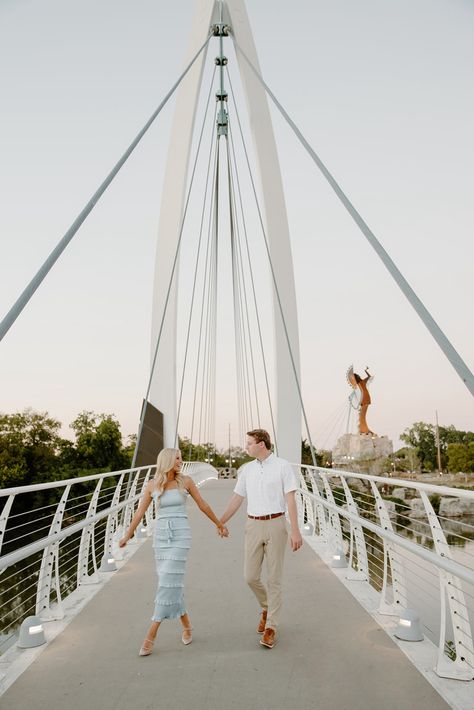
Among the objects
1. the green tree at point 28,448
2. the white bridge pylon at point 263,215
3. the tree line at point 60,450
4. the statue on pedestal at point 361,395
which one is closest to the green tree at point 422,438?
the tree line at point 60,450

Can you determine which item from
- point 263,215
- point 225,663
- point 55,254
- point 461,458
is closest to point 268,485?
point 225,663

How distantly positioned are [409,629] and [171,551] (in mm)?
1644

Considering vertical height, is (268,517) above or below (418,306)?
below

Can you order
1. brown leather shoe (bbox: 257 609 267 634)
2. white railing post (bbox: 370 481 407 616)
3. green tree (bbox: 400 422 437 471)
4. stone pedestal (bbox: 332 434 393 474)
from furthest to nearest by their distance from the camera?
1. green tree (bbox: 400 422 437 471)
2. stone pedestal (bbox: 332 434 393 474)
3. white railing post (bbox: 370 481 407 616)
4. brown leather shoe (bbox: 257 609 267 634)

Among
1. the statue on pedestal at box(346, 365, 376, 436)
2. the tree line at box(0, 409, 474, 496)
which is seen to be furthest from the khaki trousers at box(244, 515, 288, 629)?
the statue on pedestal at box(346, 365, 376, 436)

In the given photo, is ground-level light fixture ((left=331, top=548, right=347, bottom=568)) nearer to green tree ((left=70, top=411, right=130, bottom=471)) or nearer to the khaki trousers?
the khaki trousers

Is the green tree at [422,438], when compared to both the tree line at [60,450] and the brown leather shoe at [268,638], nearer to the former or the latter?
the tree line at [60,450]

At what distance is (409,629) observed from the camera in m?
3.77

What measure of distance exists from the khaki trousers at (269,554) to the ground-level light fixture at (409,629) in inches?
32.9

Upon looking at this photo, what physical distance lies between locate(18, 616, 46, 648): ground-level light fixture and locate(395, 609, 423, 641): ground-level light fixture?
2.36 metres

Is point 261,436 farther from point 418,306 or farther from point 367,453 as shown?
point 367,453

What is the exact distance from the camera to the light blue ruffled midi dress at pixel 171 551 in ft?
12.1

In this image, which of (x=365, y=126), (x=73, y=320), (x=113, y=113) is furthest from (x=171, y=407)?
(x=73, y=320)

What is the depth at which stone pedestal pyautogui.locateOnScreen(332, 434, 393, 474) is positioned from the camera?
57594 mm
